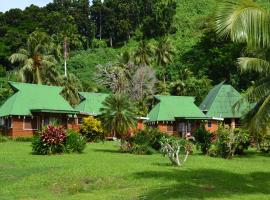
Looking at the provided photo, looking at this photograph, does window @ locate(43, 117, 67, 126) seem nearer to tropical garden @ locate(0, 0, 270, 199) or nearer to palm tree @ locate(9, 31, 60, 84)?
tropical garden @ locate(0, 0, 270, 199)

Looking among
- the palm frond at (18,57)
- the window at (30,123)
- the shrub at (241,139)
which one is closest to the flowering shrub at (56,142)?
the shrub at (241,139)

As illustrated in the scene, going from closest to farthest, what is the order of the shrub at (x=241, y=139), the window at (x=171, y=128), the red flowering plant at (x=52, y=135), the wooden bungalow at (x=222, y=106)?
the red flowering plant at (x=52, y=135), the shrub at (x=241, y=139), the window at (x=171, y=128), the wooden bungalow at (x=222, y=106)

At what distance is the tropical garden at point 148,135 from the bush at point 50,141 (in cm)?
6

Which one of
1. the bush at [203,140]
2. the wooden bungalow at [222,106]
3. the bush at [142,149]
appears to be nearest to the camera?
the bush at [142,149]

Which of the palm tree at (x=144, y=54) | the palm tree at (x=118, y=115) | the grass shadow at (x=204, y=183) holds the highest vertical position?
the palm tree at (x=144, y=54)

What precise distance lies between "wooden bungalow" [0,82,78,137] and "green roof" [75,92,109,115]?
3604 millimetres

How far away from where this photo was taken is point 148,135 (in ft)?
99.7

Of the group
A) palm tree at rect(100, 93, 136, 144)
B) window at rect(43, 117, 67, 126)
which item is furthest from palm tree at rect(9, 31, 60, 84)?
palm tree at rect(100, 93, 136, 144)

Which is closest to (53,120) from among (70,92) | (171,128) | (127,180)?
(70,92)

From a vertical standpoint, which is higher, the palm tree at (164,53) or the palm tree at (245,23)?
the palm tree at (164,53)

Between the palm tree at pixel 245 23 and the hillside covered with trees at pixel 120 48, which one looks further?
the hillside covered with trees at pixel 120 48

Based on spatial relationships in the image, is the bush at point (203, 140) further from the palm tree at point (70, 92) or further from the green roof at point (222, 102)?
the palm tree at point (70, 92)

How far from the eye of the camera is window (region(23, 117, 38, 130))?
138ft

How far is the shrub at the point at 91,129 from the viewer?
38.3 m
